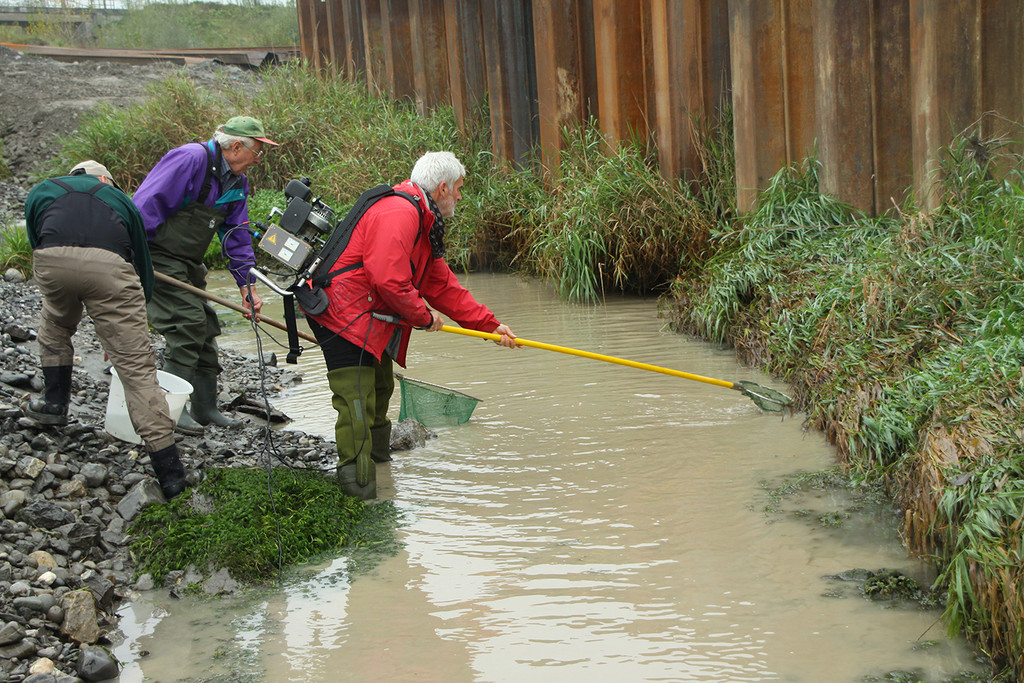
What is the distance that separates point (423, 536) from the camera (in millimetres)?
4480

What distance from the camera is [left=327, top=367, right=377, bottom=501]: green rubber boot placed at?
15.8ft

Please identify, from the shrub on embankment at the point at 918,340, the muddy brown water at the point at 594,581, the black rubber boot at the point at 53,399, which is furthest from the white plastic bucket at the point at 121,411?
the shrub on embankment at the point at 918,340

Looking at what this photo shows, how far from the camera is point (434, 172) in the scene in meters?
4.86

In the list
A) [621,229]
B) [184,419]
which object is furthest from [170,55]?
[184,419]

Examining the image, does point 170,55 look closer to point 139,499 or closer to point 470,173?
point 470,173

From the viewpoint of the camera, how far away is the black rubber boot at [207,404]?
19.5 feet

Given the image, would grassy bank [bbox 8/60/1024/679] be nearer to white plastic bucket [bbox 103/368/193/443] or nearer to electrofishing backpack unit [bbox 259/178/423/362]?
electrofishing backpack unit [bbox 259/178/423/362]

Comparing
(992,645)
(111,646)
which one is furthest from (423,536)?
(992,645)

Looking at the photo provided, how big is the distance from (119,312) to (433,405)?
2.09 m

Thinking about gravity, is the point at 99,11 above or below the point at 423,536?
above

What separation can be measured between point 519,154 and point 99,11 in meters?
25.3

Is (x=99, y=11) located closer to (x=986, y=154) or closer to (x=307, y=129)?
(x=307, y=129)

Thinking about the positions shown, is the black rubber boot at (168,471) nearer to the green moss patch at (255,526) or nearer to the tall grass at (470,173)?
the green moss patch at (255,526)

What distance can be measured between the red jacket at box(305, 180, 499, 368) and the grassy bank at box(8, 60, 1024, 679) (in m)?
2.29
